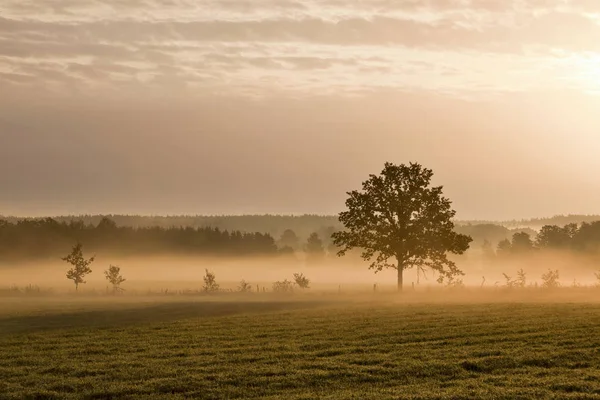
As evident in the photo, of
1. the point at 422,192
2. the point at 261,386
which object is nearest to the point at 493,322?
the point at 261,386

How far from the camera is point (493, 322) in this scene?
46.1m

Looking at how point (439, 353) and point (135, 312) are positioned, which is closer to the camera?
point (439, 353)

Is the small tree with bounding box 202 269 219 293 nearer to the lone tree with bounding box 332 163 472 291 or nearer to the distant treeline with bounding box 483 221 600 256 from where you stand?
the lone tree with bounding box 332 163 472 291

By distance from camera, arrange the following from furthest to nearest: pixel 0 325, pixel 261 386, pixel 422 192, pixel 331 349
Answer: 1. pixel 422 192
2. pixel 0 325
3. pixel 331 349
4. pixel 261 386

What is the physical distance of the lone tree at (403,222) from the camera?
8412 cm

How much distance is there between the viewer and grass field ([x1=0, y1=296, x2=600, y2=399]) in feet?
93.9

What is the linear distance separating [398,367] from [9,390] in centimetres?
1541

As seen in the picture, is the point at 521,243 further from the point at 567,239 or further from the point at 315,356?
the point at 315,356

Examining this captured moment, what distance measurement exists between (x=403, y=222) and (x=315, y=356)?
169ft

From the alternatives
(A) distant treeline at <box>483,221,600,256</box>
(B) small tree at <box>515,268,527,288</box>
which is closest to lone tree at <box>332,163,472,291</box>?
(B) small tree at <box>515,268,527,288</box>

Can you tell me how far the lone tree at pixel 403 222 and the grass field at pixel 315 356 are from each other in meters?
28.7

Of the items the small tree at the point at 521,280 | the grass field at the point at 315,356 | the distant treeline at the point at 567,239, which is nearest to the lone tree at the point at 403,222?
the small tree at the point at 521,280

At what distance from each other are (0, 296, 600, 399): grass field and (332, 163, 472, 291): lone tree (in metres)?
28.7

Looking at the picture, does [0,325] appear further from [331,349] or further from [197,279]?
[197,279]
